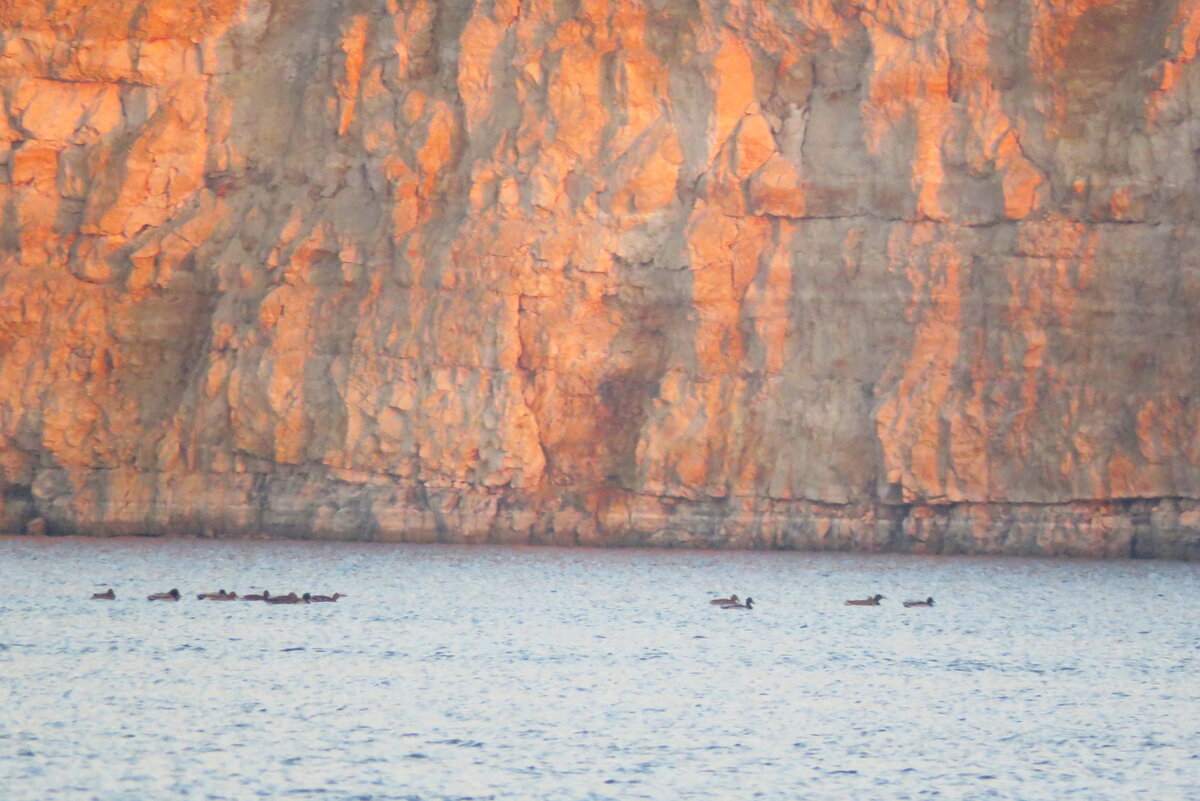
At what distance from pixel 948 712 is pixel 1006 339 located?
14395mm

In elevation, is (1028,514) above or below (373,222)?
below

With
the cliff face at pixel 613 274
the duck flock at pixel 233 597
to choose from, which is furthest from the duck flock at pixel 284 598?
the cliff face at pixel 613 274

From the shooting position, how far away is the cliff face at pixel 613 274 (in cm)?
3050

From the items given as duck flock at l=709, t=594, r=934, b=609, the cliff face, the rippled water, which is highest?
the cliff face

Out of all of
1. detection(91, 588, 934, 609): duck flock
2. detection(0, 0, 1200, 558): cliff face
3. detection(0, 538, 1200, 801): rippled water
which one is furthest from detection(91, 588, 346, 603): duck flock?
detection(0, 0, 1200, 558): cliff face

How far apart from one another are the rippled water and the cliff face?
6.54 feet

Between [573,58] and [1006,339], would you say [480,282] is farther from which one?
[1006,339]

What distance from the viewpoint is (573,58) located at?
32.5 metres

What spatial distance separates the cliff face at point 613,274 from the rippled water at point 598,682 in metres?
1.99

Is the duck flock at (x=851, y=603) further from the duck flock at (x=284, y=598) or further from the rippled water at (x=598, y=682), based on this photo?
the rippled water at (x=598, y=682)

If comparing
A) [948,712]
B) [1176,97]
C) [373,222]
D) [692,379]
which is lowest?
[948,712]

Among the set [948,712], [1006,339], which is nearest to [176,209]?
[1006,339]

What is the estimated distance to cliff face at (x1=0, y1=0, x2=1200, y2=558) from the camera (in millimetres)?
30500

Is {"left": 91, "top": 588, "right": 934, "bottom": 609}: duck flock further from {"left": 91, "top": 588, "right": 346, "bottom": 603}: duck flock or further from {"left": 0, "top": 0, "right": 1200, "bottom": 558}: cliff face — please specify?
{"left": 0, "top": 0, "right": 1200, "bottom": 558}: cliff face
